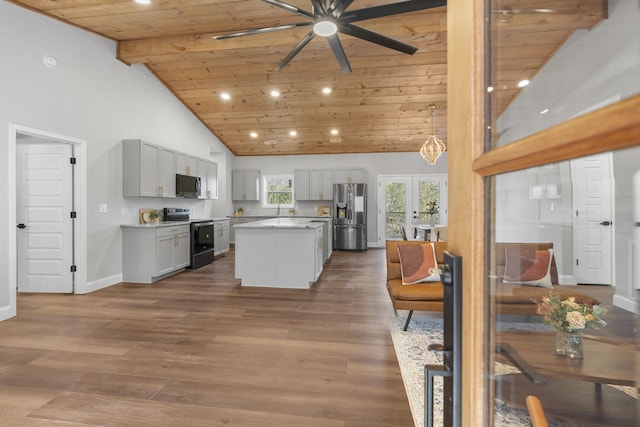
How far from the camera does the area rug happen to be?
485mm

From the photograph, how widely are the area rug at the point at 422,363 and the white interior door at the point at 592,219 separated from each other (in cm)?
14

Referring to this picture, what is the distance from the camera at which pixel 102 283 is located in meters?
4.55

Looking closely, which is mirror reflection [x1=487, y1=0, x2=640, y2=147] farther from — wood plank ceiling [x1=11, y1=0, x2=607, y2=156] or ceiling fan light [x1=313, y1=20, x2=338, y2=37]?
wood plank ceiling [x1=11, y1=0, x2=607, y2=156]

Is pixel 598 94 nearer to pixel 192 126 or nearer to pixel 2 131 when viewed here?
pixel 2 131

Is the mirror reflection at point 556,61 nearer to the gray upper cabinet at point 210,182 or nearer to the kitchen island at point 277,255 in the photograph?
the kitchen island at point 277,255

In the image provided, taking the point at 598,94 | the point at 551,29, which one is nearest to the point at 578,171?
the point at 598,94

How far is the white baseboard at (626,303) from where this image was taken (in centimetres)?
33

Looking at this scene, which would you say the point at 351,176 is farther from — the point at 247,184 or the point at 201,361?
the point at 201,361

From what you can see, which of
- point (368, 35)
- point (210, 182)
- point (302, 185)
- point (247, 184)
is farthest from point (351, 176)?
point (368, 35)

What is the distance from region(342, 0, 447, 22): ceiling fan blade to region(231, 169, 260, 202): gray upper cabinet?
6.73 metres

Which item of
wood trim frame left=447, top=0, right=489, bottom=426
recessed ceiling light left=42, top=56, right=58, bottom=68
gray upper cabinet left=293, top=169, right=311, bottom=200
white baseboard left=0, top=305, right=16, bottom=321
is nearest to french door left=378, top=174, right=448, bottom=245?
gray upper cabinet left=293, top=169, right=311, bottom=200

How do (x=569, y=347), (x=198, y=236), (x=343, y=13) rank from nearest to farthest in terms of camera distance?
(x=569, y=347), (x=343, y=13), (x=198, y=236)

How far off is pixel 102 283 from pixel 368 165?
21.8 feet

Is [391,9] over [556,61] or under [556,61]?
over
